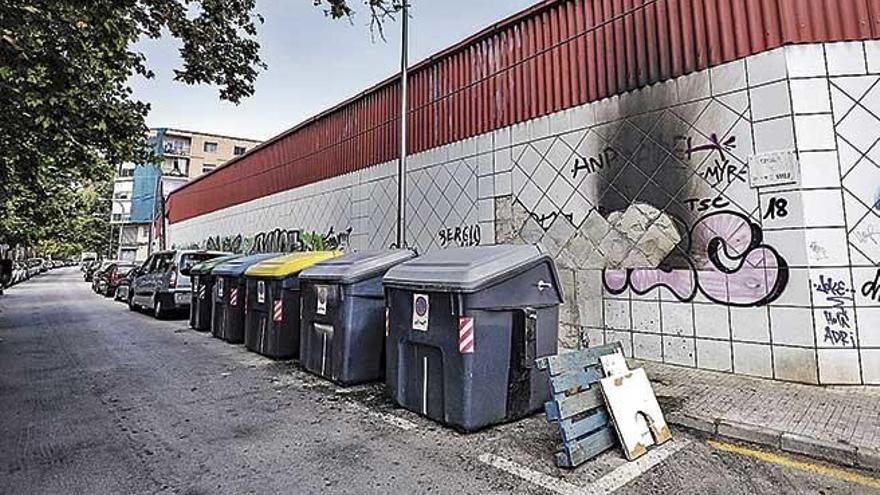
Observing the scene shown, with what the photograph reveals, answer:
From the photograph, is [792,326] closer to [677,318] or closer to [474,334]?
[677,318]

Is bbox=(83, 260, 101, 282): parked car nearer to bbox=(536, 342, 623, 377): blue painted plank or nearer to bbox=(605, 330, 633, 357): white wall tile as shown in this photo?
bbox=(605, 330, 633, 357): white wall tile

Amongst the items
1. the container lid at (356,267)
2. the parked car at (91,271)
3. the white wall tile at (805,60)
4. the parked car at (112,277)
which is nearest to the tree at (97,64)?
the container lid at (356,267)

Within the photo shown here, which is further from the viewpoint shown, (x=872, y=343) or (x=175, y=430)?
(x=872, y=343)

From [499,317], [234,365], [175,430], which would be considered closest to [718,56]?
[499,317]

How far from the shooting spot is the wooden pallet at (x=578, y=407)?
341 cm

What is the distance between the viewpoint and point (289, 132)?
15414 mm

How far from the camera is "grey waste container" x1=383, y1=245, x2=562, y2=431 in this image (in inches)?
163

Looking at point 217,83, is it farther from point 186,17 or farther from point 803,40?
point 803,40

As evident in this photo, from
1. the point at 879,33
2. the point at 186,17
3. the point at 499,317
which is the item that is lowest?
the point at 499,317

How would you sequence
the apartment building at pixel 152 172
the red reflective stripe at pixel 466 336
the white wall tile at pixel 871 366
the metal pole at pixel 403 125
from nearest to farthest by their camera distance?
the red reflective stripe at pixel 466 336 → the white wall tile at pixel 871 366 → the metal pole at pixel 403 125 → the apartment building at pixel 152 172

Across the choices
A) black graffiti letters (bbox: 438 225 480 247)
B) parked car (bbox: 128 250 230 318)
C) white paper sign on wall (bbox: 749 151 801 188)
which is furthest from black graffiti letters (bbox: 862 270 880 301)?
parked car (bbox: 128 250 230 318)

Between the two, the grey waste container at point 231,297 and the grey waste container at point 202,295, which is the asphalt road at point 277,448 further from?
the grey waste container at point 202,295

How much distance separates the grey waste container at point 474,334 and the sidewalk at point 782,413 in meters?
1.34

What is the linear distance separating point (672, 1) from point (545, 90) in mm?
2060
